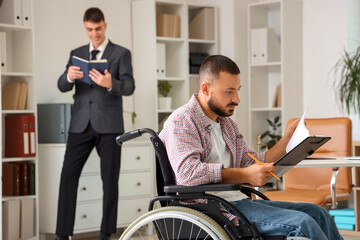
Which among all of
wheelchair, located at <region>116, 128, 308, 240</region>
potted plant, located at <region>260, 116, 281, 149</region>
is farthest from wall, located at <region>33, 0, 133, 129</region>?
wheelchair, located at <region>116, 128, 308, 240</region>

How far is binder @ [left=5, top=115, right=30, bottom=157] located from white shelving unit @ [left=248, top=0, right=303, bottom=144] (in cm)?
227

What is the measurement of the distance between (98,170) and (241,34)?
81.9 inches

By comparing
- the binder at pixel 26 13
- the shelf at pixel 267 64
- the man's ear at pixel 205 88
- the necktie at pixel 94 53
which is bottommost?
the man's ear at pixel 205 88

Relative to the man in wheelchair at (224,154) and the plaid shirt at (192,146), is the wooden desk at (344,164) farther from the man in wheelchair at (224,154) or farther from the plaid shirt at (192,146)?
the plaid shirt at (192,146)

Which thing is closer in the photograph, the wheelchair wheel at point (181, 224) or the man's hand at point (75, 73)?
the wheelchair wheel at point (181, 224)

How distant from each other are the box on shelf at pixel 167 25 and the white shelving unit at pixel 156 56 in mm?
59

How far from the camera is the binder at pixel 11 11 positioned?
182 inches

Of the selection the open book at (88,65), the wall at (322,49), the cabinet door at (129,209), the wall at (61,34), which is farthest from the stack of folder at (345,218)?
the open book at (88,65)

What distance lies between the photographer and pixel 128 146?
5.00m

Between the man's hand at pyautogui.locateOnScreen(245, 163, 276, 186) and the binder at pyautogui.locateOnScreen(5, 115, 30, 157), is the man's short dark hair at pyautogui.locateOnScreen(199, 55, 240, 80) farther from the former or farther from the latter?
the binder at pyautogui.locateOnScreen(5, 115, 30, 157)

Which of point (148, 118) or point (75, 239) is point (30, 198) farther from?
point (148, 118)

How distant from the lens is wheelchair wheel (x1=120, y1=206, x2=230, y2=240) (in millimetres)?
2156

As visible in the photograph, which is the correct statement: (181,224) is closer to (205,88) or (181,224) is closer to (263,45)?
(205,88)

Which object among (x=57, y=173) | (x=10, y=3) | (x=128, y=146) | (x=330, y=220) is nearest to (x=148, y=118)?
(x=128, y=146)
